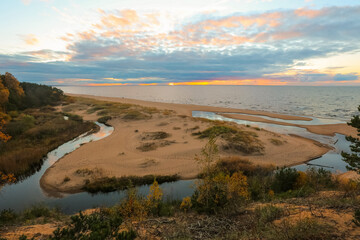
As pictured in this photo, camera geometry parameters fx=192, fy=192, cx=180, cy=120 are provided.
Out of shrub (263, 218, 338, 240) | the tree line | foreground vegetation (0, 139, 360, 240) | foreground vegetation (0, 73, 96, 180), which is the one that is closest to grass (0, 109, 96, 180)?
foreground vegetation (0, 73, 96, 180)

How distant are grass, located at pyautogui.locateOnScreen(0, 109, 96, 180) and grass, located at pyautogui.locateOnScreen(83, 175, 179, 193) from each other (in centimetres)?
838

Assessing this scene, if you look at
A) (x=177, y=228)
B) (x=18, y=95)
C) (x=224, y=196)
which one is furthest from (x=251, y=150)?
(x=18, y=95)

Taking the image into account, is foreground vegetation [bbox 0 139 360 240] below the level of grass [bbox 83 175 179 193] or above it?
above

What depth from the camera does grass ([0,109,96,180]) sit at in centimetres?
2069

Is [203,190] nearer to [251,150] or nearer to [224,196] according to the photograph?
[224,196]

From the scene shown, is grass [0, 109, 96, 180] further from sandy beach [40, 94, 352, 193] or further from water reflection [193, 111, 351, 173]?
water reflection [193, 111, 351, 173]

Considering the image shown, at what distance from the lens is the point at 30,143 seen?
27.5 m

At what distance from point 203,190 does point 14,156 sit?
75.7 ft

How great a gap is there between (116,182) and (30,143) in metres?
18.1

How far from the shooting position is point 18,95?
51.3 metres

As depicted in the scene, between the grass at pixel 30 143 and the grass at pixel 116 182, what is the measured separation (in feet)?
27.5

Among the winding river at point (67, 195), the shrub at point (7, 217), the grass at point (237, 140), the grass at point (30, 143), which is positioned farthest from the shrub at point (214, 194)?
the grass at point (30, 143)

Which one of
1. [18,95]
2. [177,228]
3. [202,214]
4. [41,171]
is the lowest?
[41,171]

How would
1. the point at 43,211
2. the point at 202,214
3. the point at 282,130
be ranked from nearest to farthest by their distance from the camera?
the point at 202,214, the point at 43,211, the point at 282,130
